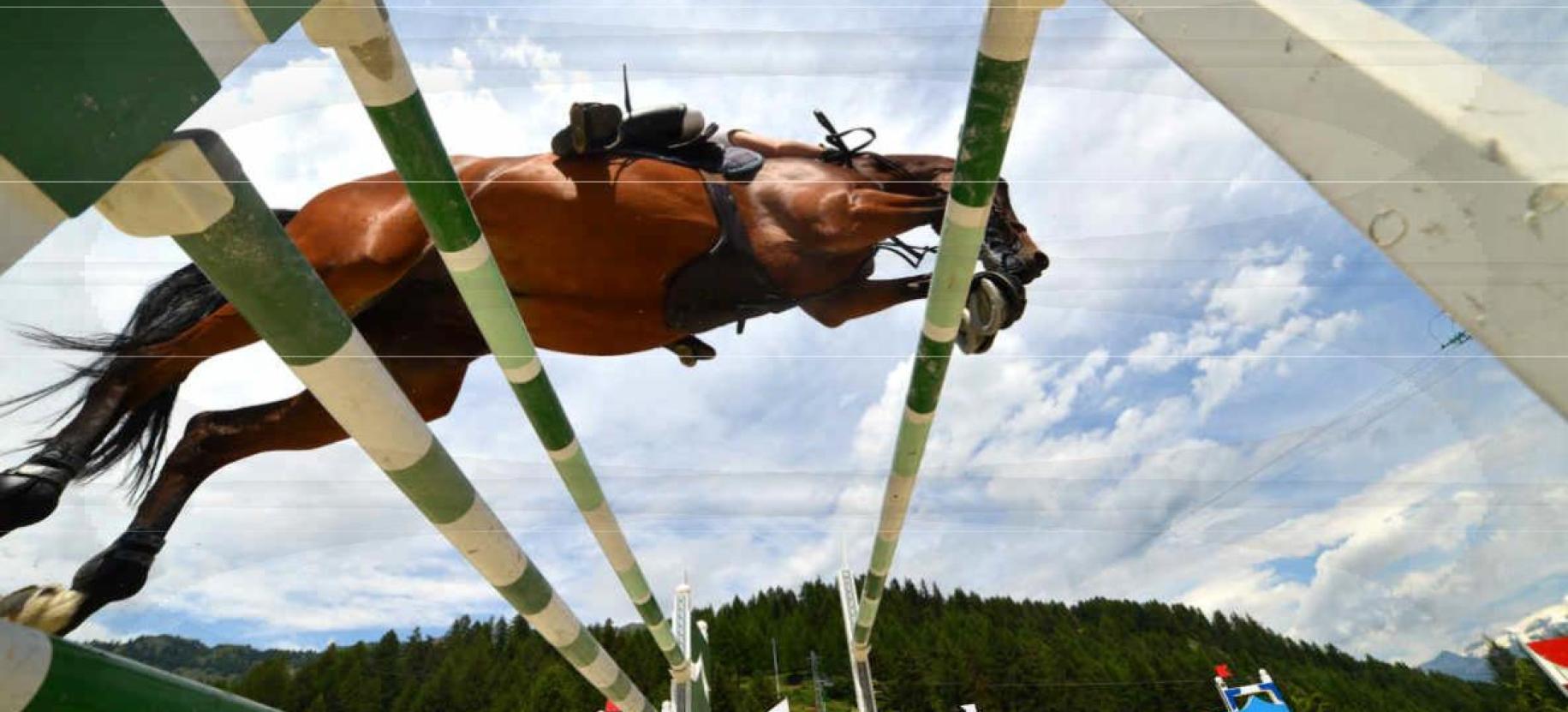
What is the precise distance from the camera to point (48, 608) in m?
0.69

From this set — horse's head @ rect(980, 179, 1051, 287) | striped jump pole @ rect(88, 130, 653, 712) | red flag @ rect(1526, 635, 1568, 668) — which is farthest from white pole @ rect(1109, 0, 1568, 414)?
red flag @ rect(1526, 635, 1568, 668)

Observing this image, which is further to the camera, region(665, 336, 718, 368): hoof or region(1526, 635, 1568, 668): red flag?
region(1526, 635, 1568, 668): red flag

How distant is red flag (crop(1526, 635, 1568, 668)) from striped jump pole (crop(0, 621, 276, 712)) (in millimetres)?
5169

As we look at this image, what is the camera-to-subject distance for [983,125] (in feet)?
4.73

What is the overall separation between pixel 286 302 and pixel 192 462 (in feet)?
1.91

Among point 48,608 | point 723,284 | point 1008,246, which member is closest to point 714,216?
point 723,284

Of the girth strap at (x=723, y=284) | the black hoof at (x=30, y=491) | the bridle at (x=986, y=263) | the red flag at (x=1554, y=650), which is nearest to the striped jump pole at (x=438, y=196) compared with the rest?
the girth strap at (x=723, y=284)

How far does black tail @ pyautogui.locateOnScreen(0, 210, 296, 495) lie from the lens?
77 centimetres

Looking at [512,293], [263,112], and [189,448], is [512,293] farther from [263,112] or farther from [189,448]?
[263,112]

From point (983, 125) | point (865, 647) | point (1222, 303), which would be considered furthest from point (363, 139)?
point (865, 647)

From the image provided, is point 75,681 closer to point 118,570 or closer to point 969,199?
point 118,570

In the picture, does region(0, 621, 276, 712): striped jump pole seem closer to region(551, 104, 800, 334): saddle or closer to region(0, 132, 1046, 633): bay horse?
region(0, 132, 1046, 633): bay horse

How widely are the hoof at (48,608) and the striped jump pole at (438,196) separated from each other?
0.70 meters

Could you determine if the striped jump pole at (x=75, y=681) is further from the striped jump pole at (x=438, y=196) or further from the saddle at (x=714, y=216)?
the saddle at (x=714, y=216)
